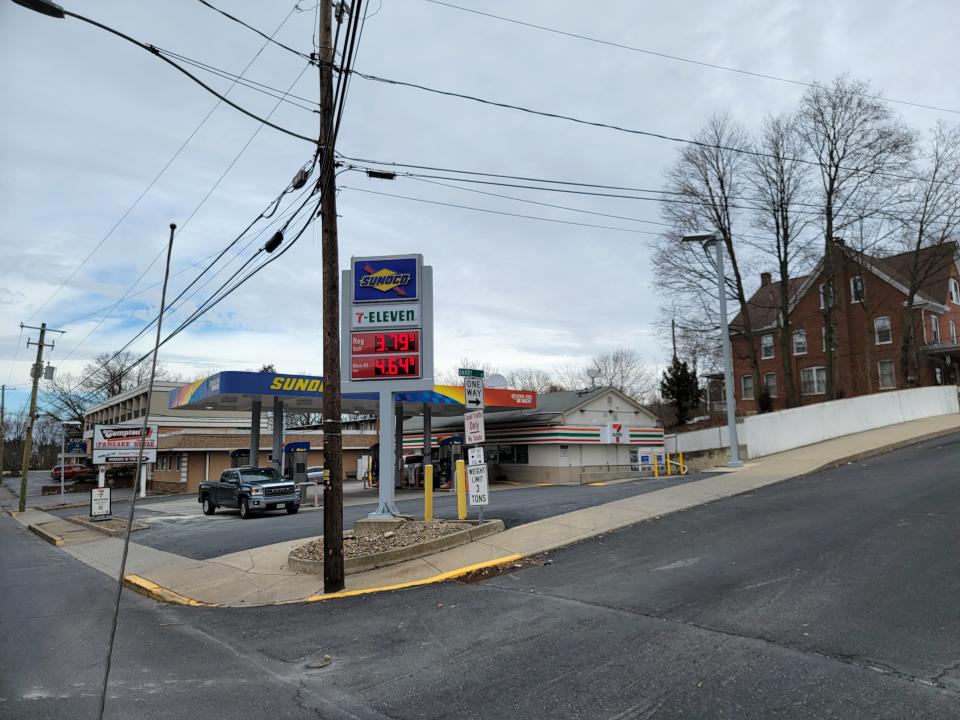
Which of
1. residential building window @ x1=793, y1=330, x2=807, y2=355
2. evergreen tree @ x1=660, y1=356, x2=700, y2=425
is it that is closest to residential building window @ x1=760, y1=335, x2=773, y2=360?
residential building window @ x1=793, y1=330, x2=807, y2=355

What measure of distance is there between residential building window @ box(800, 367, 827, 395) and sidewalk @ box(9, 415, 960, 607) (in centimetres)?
3100

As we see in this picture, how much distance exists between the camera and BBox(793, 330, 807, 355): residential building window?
4806 centimetres

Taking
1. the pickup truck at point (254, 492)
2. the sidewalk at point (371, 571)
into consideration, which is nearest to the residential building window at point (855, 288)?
the sidewalk at point (371, 571)

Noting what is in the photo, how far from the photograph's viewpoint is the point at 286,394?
79.5ft

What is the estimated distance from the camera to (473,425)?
12172mm

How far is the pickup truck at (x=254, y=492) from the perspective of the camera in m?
21.3

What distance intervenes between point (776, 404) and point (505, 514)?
40007 mm

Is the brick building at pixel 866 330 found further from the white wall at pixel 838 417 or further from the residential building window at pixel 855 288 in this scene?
the white wall at pixel 838 417

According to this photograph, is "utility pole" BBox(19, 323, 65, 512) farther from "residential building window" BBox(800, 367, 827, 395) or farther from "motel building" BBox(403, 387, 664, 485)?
"residential building window" BBox(800, 367, 827, 395)

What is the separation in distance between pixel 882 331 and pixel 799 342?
588cm

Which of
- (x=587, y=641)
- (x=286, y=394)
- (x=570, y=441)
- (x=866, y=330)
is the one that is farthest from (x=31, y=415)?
(x=866, y=330)

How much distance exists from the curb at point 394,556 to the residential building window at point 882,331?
42.1 meters

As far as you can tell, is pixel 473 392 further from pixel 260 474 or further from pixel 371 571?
pixel 260 474

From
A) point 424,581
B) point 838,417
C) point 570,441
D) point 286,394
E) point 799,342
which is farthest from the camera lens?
point 799,342
